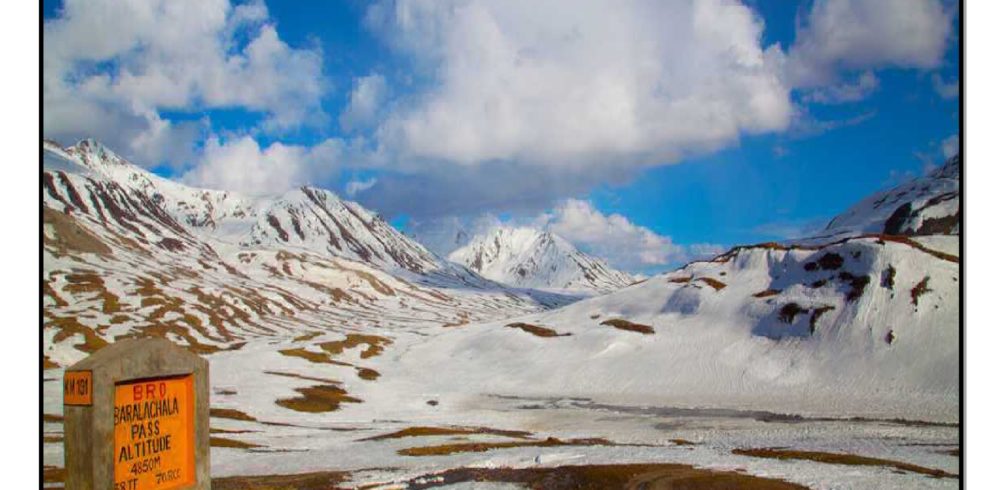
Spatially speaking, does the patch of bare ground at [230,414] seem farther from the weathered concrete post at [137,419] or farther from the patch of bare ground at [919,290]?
the patch of bare ground at [919,290]

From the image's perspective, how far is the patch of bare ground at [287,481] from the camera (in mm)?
40281

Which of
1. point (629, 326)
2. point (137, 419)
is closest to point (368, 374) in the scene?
point (629, 326)

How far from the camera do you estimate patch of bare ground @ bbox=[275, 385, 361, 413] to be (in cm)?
9381

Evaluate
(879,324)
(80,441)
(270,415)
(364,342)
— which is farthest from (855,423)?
(364,342)

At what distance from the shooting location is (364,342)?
174750 millimetres

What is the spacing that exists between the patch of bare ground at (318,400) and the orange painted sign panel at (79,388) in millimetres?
80546

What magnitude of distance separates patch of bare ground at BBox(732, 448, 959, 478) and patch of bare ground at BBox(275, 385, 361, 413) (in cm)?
6178

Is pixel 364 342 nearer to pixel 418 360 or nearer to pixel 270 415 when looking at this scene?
pixel 418 360

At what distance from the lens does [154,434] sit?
55.3 feet

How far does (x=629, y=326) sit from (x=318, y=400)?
227 feet

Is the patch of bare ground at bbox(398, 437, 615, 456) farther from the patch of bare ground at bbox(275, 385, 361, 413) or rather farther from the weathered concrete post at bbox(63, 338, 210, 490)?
the weathered concrete post at bbox(63, 338, 210, 490)

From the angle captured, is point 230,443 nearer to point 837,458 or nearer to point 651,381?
point 837,458

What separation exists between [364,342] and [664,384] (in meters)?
90.5

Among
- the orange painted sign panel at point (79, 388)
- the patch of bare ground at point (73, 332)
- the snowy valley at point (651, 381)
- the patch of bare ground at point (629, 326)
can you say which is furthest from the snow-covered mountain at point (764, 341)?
the orange painted sign panel at point (79, 388)
